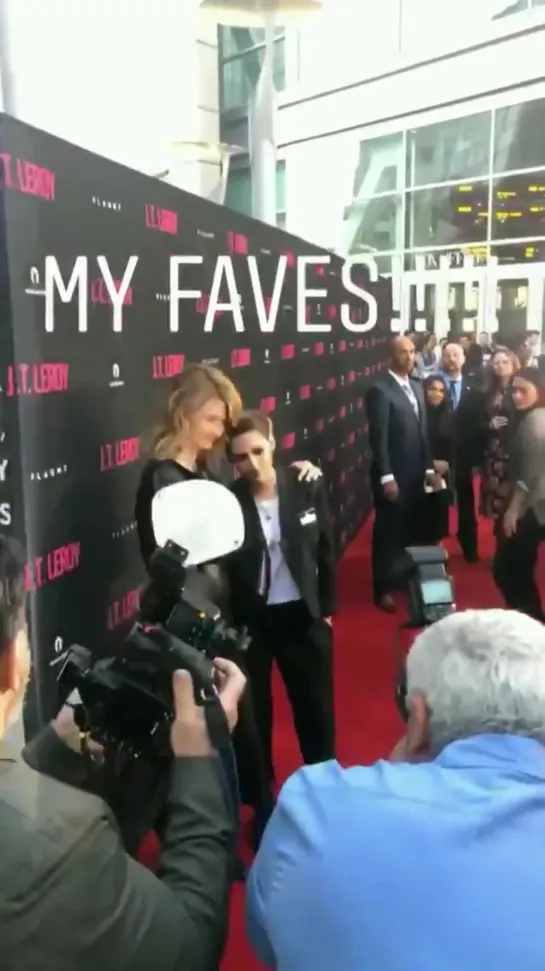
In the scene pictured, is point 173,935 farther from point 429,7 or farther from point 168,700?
point 429,7

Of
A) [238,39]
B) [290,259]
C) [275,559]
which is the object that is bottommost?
[275,559]

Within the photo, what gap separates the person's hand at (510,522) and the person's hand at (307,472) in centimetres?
60

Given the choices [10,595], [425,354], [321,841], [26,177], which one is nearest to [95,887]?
[321,841]

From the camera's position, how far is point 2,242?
1.61 meters

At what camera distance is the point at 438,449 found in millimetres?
2596

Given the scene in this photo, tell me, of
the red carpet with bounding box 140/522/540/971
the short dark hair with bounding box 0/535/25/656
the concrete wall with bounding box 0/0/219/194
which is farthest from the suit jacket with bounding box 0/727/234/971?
the red carpet with bounding box 140/522/540/971

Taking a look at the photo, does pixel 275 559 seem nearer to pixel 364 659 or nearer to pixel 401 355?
pixel 364 659

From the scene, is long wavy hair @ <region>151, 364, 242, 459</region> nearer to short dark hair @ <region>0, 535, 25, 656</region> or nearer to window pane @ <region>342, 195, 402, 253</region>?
window pane @ <region>342, 195, 402, 253</region>

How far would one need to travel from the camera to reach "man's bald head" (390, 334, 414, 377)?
2.48 m

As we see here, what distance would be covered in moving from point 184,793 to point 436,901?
375mm

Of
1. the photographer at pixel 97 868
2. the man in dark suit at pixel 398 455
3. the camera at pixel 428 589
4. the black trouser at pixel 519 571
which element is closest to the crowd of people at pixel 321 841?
the photographer at pixel 97 868

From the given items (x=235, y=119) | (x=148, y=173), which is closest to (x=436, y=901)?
(x=148, y=173)

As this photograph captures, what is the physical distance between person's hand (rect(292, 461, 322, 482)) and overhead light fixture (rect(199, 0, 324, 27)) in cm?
106

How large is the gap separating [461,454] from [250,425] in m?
0.70
